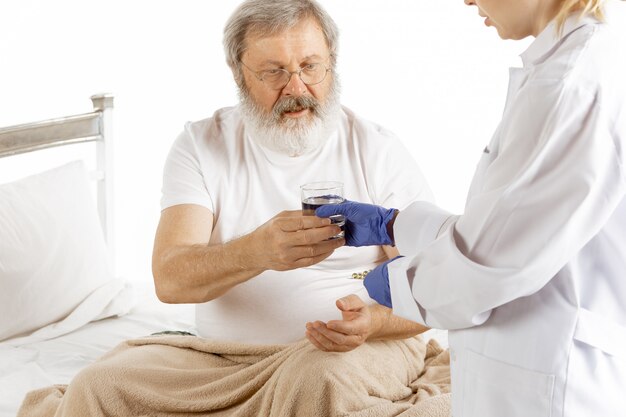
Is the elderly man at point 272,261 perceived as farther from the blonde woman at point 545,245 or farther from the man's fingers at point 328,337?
the blonde woman at point 545,245

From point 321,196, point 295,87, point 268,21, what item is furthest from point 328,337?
point 268,21

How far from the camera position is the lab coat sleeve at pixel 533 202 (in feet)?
4.26

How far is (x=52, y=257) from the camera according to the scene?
2.94 m

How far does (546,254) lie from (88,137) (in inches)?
92.8

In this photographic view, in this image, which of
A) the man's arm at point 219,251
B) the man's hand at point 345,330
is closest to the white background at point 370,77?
the man's arm at point 219,251

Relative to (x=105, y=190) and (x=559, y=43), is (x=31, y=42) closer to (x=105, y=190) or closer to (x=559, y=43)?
(x=105, y=190)

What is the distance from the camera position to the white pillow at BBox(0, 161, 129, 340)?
2.81m

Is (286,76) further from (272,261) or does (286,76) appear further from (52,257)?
(52,257)

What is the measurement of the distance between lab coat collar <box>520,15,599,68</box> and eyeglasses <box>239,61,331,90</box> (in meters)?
0.93

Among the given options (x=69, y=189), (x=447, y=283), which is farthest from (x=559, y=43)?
(x=69, y=189)

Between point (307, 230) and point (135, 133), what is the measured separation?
2.54m

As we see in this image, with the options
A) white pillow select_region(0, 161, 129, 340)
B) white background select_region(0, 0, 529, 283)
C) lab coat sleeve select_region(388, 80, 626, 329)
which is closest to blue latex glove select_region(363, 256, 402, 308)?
lab coat sleeve select_region(388, 80, 626, 329)

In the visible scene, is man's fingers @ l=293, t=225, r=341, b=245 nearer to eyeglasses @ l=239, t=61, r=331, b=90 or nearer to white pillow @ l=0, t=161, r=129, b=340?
eyeglasses @ l=239, t=61, r=331, b=90

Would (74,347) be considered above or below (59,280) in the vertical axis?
below
